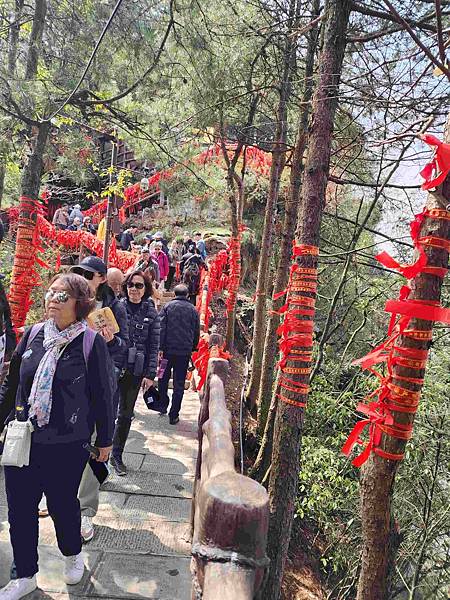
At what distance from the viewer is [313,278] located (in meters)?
3.03

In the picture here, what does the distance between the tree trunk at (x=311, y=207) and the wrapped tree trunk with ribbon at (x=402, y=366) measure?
0.82 metres

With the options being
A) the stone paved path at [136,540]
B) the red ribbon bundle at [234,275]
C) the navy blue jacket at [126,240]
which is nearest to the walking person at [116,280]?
the stone paved path at [136,540]

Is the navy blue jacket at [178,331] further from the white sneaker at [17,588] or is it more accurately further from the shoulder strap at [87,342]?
the white sneaker at [17,588]

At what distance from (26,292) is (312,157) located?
12.7 ft

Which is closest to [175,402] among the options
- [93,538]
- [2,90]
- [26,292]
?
[26,292]

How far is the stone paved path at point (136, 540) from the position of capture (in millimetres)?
2555

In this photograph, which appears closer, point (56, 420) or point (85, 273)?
point (56, 420)

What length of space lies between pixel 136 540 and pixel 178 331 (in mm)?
2662

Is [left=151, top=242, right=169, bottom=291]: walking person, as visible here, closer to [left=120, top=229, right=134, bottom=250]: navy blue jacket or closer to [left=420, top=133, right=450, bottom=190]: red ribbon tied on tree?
[left=120, top=229, right=134, bottom=250]: navy blue jacket

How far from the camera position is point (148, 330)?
3990mm

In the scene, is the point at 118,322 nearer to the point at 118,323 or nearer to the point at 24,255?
the point at 118,323

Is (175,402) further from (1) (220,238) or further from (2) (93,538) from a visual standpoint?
(1) (220,238)

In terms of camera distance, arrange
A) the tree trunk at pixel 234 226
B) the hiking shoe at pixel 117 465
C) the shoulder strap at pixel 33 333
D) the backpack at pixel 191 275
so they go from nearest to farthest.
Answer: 1. the shoulder strap at pixel 33 333
2. the hiking shoe at pixel 117 465
3. the tree trunk at pixel 234 226
4. the backpack at pixel 191 275

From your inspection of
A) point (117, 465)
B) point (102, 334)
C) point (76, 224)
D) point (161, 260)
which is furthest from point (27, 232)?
point (76, 224)
